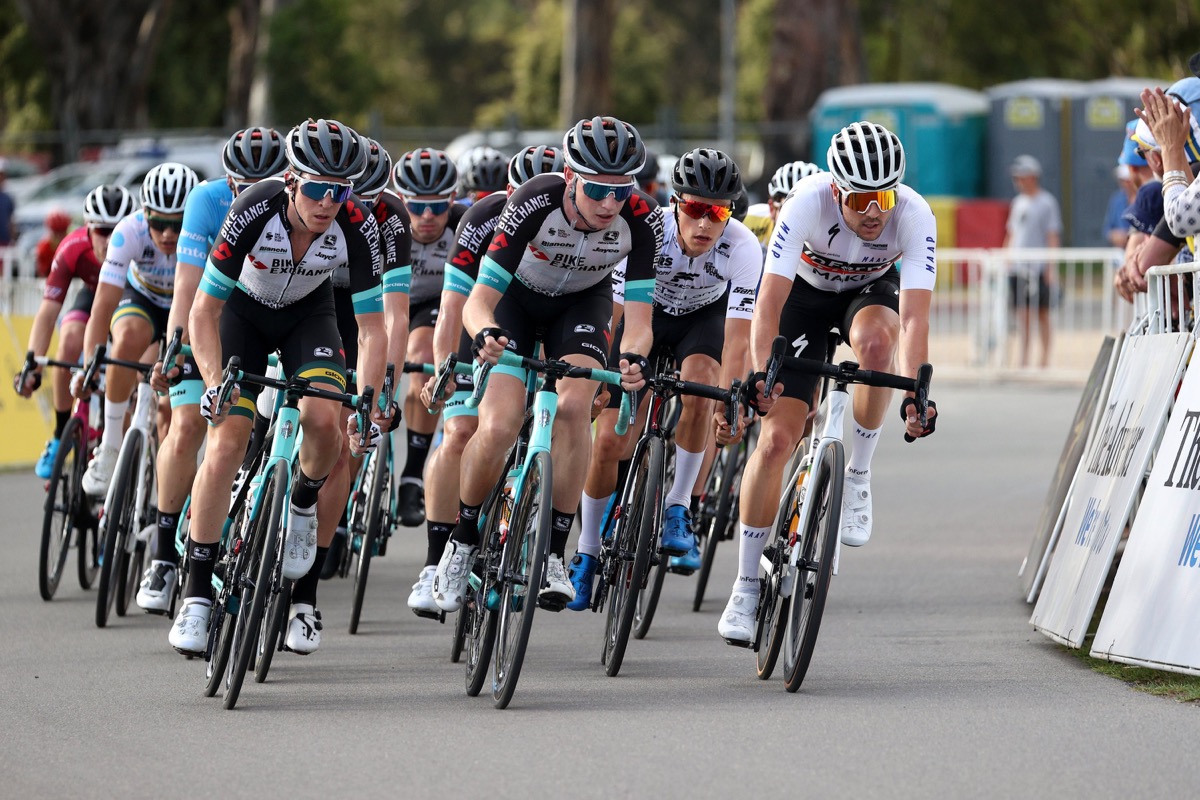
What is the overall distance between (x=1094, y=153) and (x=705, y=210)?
30279 mm

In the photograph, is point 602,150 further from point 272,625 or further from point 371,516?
point 371,516

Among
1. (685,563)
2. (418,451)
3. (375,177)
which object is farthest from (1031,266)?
(375,177)

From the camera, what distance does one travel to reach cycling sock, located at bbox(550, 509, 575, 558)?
24.5 feet

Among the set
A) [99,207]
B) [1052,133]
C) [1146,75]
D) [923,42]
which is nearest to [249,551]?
[99,207]

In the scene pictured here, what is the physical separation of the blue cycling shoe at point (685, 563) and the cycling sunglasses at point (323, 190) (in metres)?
2.51

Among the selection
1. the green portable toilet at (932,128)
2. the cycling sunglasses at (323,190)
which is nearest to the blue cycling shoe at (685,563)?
the cycling sunglasses at (323,190)

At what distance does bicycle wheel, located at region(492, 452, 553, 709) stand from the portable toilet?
31.4 m

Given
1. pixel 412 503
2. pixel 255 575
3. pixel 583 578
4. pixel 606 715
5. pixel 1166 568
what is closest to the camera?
pixel 606 715

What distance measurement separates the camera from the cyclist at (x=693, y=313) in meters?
8.67

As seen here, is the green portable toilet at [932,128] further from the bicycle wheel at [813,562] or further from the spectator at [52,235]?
the bicycle wheel at [813,562]

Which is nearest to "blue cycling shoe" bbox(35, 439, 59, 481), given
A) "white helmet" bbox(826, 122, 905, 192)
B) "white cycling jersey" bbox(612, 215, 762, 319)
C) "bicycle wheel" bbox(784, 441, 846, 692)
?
"white cycling jersey" bbox(612, 215, 762, 319)

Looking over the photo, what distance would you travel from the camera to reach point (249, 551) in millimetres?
7125

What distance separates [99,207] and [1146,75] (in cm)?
4287

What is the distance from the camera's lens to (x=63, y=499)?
1007 cm
